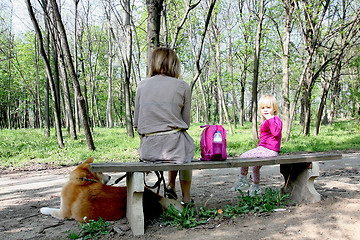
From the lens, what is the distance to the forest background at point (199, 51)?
1075cm

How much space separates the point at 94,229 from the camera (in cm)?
308

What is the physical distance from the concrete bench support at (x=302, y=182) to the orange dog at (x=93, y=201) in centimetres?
179

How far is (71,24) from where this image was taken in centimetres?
2203

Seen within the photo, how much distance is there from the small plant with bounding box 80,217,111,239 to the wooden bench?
30 cm

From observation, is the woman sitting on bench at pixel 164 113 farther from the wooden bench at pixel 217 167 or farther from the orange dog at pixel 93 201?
the orange dog at pixel 93 201

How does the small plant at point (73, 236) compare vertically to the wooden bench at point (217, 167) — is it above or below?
below

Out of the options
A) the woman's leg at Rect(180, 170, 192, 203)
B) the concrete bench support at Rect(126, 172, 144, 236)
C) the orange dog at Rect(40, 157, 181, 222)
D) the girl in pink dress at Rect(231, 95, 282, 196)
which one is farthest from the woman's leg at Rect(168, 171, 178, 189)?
the girl in pink dress at Rect(231, 95, 282, 196)

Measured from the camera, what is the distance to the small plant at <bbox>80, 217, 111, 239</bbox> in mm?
3000

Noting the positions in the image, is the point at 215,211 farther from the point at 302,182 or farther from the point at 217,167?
the point at 302,182

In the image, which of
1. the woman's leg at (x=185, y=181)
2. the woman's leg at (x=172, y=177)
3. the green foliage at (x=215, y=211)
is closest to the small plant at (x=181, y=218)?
the green foliage at (x=215, y=211)

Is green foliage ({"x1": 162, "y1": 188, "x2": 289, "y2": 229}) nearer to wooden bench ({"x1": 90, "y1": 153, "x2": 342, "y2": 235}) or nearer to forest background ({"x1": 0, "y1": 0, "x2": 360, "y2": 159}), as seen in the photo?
wooden bench ({"x1": 90, "y1": 153, "x2": 342, "y2": 235})

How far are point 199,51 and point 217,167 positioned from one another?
26.1ft

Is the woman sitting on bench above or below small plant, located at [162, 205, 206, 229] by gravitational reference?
above

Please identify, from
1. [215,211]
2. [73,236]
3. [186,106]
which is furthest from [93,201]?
[186,106]
